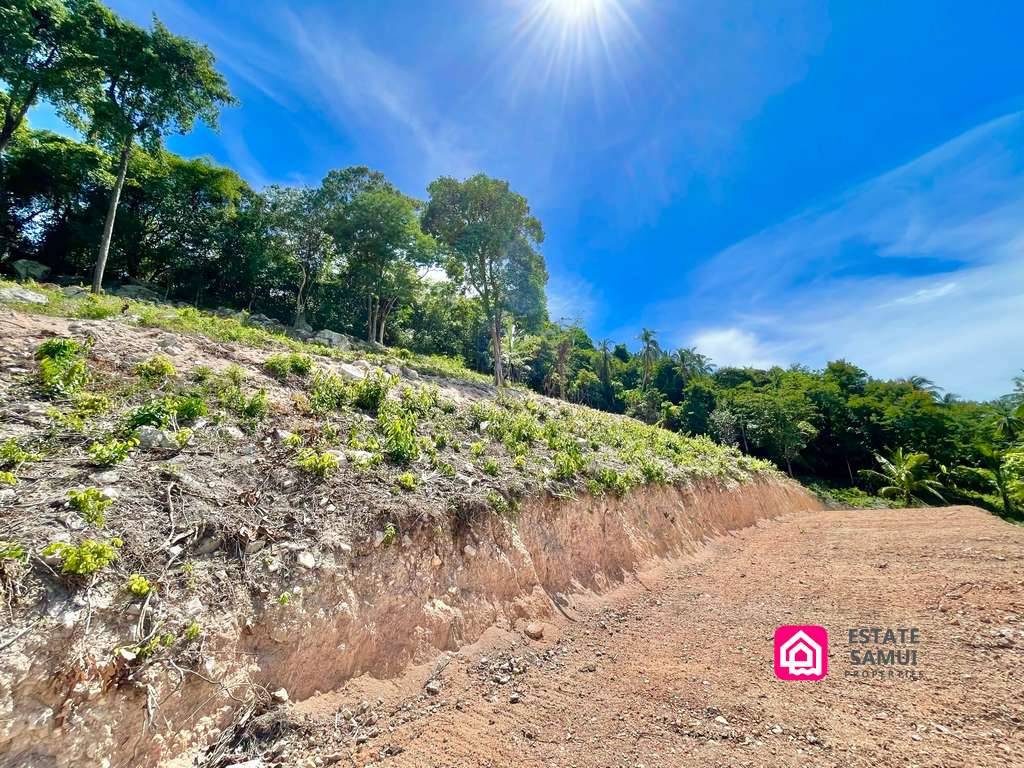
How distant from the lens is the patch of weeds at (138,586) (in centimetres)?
334

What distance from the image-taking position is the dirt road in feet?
10.7

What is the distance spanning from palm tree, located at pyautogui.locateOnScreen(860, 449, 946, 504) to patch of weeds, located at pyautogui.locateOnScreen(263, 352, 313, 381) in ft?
140

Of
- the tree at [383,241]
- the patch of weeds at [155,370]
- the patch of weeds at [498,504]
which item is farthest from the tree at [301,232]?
the patch of weeds at [498,504]

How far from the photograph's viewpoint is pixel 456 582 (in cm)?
553

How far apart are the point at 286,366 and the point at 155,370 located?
210cm

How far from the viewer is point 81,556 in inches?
127

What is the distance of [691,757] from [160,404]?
7.25 m

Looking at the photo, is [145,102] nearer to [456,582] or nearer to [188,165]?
[188,165]

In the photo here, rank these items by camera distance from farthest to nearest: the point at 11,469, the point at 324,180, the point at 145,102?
the point at 324,180
the point at 145,102
the point at 11,469

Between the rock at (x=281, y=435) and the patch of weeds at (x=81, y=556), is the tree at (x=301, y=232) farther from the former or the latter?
the patch of weeds at (x=81, y=556)

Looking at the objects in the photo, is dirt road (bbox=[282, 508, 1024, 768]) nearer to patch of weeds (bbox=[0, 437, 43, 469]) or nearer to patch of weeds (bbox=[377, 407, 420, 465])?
patch of weeds (bbox=[377, 407, 420, 465])

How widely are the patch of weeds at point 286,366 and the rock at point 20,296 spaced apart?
4876 millimetres

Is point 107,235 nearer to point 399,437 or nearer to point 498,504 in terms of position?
point 399,437

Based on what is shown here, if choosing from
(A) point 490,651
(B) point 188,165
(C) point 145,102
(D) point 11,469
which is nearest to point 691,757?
(A) point 490,651
